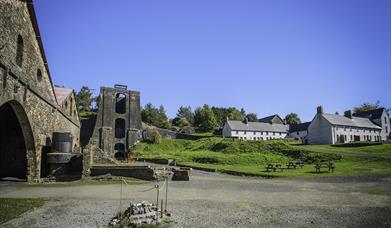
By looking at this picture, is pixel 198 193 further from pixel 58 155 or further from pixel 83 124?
pixel 83 124

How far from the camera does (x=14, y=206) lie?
9695mm

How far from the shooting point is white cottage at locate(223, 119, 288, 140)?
65000 millimetres

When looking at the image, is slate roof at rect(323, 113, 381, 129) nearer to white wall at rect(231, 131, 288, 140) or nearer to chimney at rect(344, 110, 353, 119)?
chimney at rect(344, 110, 353, 119)

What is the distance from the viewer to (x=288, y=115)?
10056cm

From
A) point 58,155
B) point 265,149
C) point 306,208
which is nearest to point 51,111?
point 58,155

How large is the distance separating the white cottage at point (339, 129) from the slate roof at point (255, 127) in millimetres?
15664

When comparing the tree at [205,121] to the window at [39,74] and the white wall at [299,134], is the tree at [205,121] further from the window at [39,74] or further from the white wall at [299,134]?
the window at [39,74]

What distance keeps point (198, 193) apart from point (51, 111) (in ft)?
40.2

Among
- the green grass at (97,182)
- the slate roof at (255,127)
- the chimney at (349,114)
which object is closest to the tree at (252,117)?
the slate roof at (255,127)

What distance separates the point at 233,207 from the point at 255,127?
60.4m

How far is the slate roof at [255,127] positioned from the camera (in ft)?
215

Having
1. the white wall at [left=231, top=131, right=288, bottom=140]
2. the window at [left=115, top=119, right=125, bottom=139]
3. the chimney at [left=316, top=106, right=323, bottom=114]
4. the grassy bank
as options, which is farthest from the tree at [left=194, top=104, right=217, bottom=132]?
the grassy bank

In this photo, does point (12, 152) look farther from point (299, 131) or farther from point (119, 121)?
point (299, 131)

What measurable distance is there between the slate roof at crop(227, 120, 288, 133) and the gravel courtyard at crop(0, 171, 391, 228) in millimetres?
50245
